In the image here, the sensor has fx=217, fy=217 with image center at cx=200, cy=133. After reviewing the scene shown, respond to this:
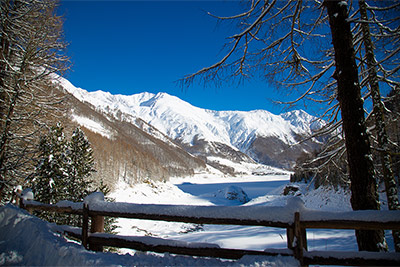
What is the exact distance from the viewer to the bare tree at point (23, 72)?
762cm

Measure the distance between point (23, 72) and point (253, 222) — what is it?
9357 mm

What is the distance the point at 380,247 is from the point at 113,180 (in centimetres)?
5997

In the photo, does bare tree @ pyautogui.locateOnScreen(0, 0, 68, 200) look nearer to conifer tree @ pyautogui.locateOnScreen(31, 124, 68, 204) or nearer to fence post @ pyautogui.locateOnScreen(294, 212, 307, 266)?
conifer tree @ pyautogui.locateOnScreen(31, 124, 68, 204)

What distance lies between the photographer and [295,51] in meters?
5.27

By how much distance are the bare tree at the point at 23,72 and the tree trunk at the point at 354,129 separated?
887 centimetres

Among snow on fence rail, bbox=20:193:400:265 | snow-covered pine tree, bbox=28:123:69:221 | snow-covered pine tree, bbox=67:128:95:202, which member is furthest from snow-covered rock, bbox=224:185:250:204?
snow on fence rail, bbox=20:193:400:265

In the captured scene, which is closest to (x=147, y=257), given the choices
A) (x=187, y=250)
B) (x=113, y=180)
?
(x=187, y=250)

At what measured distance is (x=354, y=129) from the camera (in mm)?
3693

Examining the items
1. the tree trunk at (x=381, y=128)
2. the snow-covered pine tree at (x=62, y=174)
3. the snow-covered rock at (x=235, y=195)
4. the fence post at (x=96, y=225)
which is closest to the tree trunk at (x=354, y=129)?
the tree trunk at (x=381, y=128)

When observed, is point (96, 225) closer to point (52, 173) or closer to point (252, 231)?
point (252, 231)

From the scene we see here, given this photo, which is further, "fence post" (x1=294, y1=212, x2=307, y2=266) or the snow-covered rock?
the snow-covered rock

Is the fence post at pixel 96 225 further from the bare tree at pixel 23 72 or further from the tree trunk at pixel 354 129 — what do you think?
the bare tree at pixel 23 72

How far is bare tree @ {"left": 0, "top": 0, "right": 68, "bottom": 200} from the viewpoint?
7.62 metres

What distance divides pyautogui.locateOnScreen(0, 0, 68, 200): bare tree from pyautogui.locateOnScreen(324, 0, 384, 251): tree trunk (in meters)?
8.87
